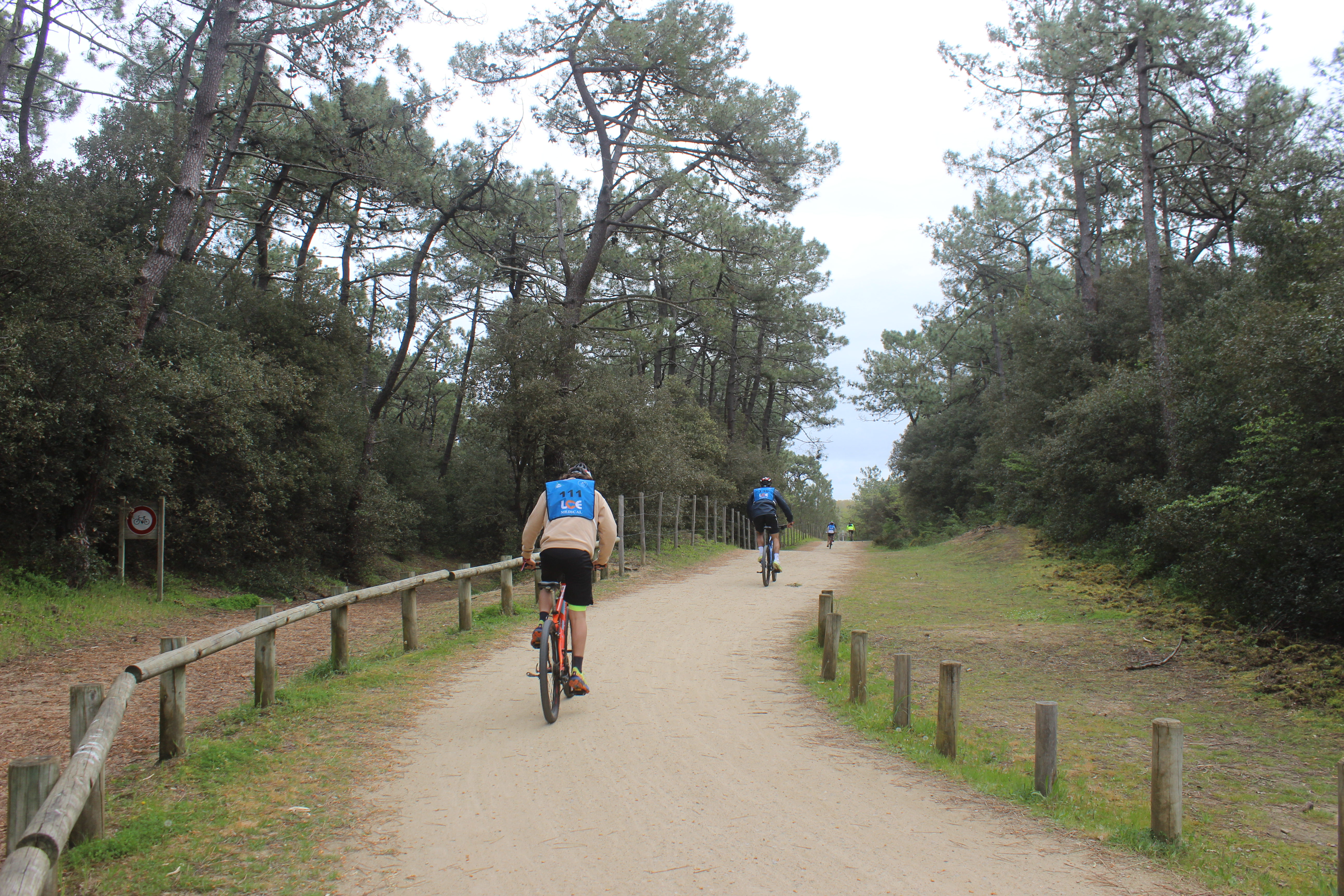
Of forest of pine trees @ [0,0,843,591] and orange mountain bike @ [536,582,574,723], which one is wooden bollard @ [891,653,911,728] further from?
forest of pine trees @ [0,0,843,591]

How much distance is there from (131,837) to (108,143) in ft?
60.0

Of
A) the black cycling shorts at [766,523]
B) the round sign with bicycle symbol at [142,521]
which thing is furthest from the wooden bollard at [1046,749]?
the round sign with bicycle symbol at [142,521]

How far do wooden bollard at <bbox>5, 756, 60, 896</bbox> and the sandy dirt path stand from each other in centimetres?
124

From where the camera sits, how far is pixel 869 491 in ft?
282

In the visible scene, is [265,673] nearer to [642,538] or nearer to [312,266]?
[642,538]

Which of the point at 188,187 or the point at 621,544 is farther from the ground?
the point at 188,187

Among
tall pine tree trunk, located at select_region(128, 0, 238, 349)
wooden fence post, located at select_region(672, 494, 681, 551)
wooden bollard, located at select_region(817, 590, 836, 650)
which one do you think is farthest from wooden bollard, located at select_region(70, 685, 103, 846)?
wooden fence post, located at select_region(672, 494, 681, 551)

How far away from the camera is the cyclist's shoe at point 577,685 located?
6.50 metres

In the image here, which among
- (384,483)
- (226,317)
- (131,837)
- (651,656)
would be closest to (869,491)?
(384,483)

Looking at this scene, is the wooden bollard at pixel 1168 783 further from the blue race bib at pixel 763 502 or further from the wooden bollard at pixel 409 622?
the blue race bib at pixel 763 502

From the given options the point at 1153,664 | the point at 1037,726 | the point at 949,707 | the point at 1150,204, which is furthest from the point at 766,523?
the point at 1150,204

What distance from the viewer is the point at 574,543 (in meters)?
6.47

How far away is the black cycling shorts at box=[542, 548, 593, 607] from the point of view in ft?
21.1

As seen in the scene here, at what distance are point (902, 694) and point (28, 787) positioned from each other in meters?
5.29
